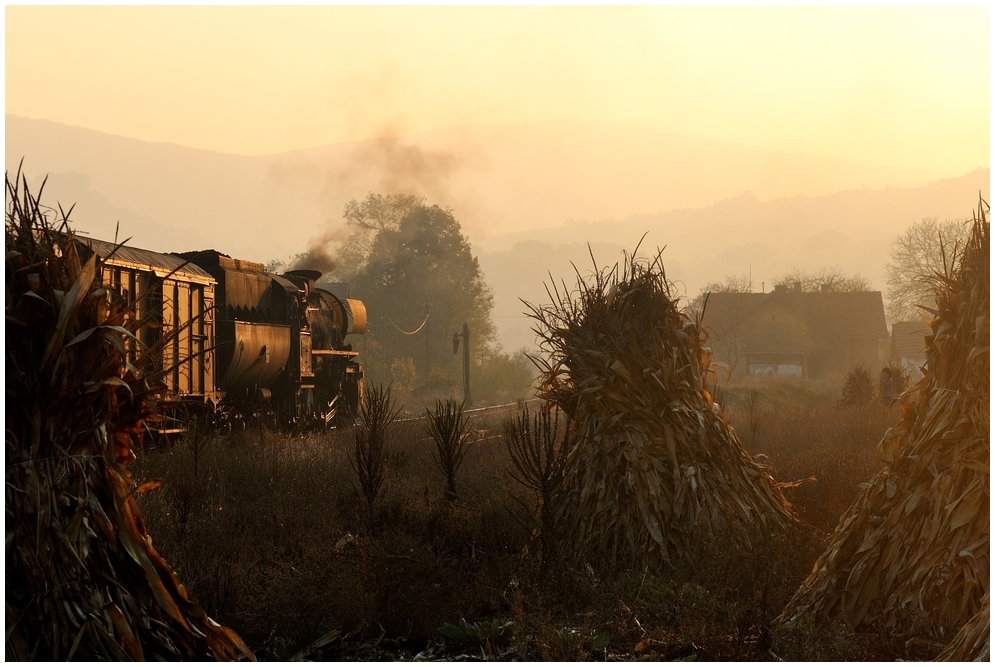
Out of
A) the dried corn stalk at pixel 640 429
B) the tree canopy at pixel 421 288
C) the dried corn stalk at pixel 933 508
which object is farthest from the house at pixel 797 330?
the dried corn stalk at pixel 933 508

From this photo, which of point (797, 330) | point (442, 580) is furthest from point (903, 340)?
point (442, 580)

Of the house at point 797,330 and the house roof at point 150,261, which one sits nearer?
the house roof at point 150,261

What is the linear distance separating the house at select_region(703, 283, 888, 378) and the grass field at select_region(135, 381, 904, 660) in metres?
55.9

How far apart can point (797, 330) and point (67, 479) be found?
6593 centimetres

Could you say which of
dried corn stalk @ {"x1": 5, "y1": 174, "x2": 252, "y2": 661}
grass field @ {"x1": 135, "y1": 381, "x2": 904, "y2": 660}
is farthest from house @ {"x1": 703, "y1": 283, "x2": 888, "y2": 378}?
dried corn stalk @ {"x1": 5, "y1": 174, "x2": 252, "y2": 661}

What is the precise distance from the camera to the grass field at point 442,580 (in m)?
6.45

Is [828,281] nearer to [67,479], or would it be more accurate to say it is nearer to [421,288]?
[421,288]

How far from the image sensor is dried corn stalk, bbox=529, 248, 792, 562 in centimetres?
843

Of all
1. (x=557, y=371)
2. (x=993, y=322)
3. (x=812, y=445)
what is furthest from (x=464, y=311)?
(x=993, y=322)

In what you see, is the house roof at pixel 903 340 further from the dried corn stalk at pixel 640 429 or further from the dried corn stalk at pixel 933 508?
the dried corn stalk at pixel 933 508

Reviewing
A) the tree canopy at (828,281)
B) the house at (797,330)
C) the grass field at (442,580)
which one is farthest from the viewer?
the tree canopy at (828,281)

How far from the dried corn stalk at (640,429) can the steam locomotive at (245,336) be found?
5.37 m

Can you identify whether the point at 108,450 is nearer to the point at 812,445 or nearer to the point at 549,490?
the point at 549,490

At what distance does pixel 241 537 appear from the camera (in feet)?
30.5
